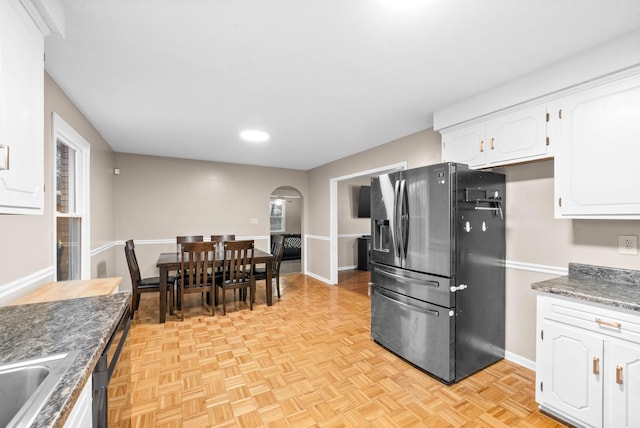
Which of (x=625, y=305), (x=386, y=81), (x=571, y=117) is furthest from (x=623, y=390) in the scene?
(x=386, y=81)

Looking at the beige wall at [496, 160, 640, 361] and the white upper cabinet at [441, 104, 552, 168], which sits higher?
the white upper cabinet at [441, 104, 552, 168]

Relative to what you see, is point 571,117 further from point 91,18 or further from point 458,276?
point 91,18

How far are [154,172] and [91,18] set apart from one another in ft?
11.9

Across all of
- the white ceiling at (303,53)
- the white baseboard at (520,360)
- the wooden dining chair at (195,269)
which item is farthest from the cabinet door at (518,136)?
the wooden dining chair at (195,269)

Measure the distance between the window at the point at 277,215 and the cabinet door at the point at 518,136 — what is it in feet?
24.0

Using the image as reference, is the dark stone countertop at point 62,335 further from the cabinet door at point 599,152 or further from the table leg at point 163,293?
the cabinet door at point 599,152

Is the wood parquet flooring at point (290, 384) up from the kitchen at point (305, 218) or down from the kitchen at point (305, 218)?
down

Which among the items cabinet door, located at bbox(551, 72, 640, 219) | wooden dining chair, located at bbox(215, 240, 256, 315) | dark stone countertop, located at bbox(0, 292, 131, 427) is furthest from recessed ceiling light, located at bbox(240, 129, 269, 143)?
cabinet door, located at bbox(551, 72, 640, 219)

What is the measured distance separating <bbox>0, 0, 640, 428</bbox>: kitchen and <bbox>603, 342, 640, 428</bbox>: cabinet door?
666 millimetres

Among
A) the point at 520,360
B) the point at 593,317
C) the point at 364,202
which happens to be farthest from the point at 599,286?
the point at 364,202

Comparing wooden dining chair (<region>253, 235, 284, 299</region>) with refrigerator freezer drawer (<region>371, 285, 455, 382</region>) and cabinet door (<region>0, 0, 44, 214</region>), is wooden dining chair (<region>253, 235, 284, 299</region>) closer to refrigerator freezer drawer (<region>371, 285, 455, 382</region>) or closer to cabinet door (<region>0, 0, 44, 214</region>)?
refrigerator freezer drawer (<region>371, 285, 455, 382</region>)

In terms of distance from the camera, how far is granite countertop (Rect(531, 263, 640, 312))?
1.49 meters

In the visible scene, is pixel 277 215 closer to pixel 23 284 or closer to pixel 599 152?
pixel 23 284

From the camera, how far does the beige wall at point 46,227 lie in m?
1.53
